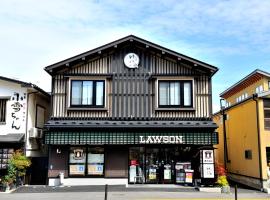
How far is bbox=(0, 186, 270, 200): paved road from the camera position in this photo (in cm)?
1684

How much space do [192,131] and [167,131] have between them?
1.51 m

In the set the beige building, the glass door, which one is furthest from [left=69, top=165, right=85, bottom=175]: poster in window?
the beige building

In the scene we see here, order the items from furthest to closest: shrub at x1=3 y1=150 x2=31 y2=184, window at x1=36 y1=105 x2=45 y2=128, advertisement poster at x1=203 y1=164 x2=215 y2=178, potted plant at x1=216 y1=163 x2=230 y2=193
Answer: window at x1=36 y1=105 x2=45 y2=128 → advertisement poster at x1=203 y1=164 x2=215 y2=178 → shrub at x1=3 y1=150 x2=31 y2=184 → potted plant at x1=216 y1=163 x2=230 y2=193

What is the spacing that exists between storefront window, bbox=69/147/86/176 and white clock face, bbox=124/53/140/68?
19.7 ft

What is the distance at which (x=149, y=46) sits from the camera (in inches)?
878

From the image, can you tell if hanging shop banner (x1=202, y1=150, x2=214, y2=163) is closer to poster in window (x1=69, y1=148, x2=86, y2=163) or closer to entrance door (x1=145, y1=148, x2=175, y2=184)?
entrance door (x1=145, y1=148, x2=175, y2=184)

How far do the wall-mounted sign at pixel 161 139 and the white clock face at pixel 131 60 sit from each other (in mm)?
4669

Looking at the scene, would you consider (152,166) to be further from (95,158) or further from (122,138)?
(95,158)

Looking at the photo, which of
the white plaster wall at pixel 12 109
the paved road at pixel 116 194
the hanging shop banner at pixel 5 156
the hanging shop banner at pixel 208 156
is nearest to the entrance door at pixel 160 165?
the paved road at pixel 116 194

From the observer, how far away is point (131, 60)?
22.6m

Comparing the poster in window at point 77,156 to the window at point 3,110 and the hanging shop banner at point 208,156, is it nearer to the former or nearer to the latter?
the window at point 3,110

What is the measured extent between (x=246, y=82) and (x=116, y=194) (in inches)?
735

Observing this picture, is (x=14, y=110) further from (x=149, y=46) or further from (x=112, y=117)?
(x=149, y=46)

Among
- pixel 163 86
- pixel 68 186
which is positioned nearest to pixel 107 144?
pixel 68 186
